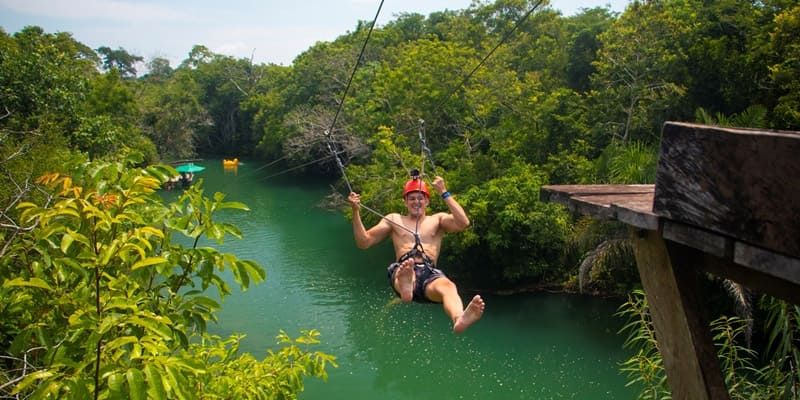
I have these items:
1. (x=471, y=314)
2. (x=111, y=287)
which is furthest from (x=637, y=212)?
(x=471, y=314)

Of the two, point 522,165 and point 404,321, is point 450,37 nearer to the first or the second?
point 522,165

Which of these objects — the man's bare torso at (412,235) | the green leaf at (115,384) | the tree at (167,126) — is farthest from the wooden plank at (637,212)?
the tree at (167,126)

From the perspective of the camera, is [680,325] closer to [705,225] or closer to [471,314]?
[705,225]

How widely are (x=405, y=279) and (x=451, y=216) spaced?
0.70 meters

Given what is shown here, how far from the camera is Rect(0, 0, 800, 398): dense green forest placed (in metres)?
2.30

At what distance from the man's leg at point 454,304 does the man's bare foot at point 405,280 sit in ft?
0.50

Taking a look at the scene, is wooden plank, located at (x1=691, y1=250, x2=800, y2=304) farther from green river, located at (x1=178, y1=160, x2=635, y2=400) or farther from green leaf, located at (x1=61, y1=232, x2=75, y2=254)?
green river, located at (x1=178, y1=160, x2=635, y2=400)

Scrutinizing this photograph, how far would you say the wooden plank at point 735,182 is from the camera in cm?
89

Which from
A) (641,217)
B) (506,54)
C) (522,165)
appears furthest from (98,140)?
(641,217)

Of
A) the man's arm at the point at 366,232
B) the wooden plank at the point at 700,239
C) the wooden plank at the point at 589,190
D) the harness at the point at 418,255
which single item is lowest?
the harness at the point at 418,255

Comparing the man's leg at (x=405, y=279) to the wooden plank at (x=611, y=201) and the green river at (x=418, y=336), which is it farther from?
the green river at (x=418, y=336)

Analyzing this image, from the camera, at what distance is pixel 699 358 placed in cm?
136

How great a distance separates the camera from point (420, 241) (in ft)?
14.5

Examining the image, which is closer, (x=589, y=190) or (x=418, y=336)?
(x=589, y=190)
